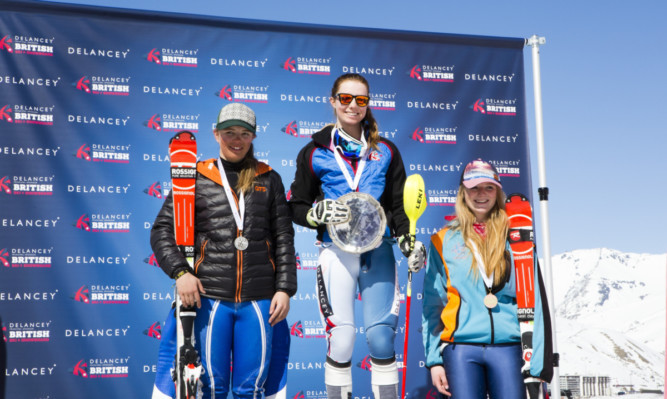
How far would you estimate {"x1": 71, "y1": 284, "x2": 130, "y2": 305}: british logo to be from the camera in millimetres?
4645

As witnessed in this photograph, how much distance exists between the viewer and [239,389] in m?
2.82

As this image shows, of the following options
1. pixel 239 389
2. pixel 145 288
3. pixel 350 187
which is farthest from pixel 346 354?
pixel 145 288

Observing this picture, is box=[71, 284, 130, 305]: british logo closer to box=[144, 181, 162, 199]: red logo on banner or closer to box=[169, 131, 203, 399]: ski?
box=[144, 181, 162, 199]: red logo on banner

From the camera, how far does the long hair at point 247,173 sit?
297 cm

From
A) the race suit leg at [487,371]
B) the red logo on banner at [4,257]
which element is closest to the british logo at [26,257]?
the red logo on banner at [4,257]

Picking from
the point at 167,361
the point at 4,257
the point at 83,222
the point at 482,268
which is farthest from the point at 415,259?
the point at 4,257

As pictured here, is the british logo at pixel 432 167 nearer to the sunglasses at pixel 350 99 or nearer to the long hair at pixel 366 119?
the long hair at pixel 366 119

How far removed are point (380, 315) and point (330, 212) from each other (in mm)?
569

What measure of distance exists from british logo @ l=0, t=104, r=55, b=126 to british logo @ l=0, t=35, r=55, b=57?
43 cm

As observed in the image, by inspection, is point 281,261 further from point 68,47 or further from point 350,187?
point 68,47

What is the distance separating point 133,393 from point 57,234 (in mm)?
1380

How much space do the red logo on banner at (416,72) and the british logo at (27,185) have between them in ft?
10.4

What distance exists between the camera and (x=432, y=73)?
18.0 feet

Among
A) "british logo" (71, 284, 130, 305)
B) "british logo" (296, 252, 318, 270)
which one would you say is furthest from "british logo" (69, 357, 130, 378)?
"british logo" (296, 252, 318, 270)
